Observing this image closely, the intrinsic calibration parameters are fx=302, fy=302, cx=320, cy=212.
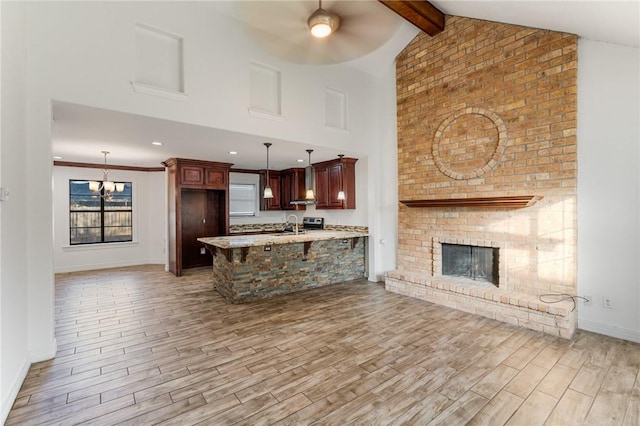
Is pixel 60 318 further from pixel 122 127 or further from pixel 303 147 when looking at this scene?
pixel 303 147

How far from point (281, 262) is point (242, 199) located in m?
3.39

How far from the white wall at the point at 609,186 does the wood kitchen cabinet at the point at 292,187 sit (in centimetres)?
515

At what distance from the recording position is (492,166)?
405 cm

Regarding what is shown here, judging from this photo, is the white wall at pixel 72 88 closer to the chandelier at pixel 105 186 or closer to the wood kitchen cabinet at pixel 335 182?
the wood kitchen cabinet at pixel 335 182

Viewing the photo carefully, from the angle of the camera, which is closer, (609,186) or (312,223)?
(609,186)

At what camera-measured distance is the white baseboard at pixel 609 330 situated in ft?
10.3

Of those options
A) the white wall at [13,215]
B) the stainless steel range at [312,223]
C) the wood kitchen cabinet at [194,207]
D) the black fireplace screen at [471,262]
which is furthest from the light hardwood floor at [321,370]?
the stainless steel range at [312,223]

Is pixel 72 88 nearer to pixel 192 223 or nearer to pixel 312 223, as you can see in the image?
pixel 192 223

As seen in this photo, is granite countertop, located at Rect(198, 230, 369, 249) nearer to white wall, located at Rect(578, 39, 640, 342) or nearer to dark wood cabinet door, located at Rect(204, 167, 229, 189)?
dark wood cabinet door, located at Rect(204, 167, 229, 189)

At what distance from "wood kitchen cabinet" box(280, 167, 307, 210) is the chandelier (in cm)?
370

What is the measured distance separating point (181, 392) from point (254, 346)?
33.9 inches

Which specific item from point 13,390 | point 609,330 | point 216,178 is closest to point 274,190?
point 216,178

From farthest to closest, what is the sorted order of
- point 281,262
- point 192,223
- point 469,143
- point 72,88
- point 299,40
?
point 192,223, point 281,262, point 469,143, point 299,40, point 72,88

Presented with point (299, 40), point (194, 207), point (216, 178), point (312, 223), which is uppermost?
point (299, 40)
